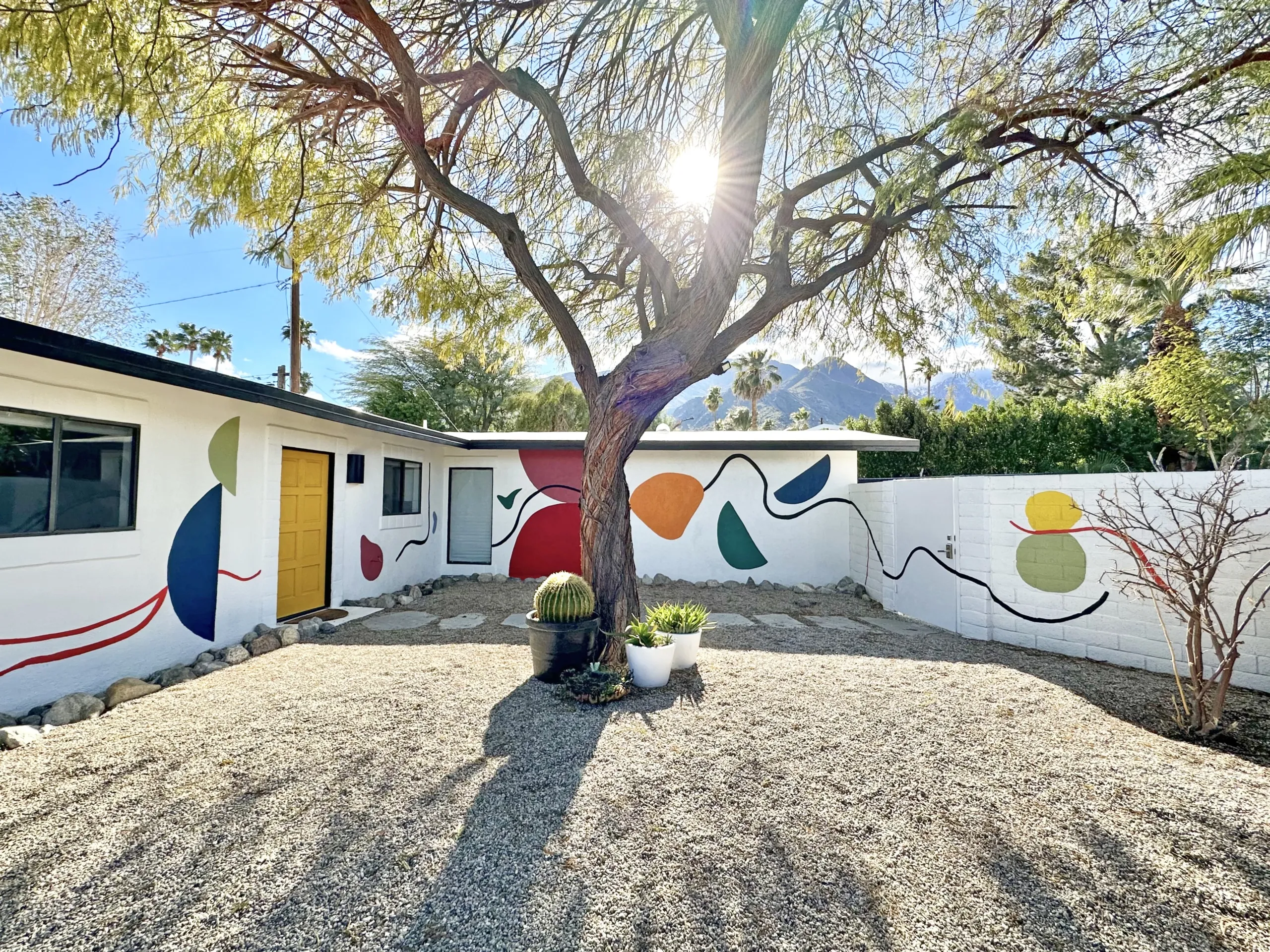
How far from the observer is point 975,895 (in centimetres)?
187

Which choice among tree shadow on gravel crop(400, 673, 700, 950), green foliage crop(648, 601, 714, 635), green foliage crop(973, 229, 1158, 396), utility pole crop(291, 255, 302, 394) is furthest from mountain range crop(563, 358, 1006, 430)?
utility pole crop(291, 255, 302, 394)

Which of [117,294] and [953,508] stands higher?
[117,294]

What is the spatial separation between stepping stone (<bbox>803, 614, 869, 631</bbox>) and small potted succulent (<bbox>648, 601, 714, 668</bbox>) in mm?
2418

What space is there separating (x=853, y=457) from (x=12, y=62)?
9635mm

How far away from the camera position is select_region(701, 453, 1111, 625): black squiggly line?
16.0 ft

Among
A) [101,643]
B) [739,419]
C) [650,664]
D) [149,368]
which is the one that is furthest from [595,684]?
[739,419]

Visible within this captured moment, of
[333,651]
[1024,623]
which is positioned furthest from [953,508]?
[333,651]

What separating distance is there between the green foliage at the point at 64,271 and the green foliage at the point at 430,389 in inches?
283

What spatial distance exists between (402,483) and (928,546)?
24.7ft

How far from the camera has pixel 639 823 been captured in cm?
229

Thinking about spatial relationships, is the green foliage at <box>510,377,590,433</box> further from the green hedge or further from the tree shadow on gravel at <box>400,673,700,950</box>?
the tree shadow on gravel at <box>400,673,700,950</box>

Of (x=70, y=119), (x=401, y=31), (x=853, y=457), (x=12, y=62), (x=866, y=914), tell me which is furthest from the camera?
(x=853, y=457)

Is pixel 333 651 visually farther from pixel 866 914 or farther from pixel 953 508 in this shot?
pixel 953 508

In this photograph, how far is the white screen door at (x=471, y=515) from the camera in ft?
30.5
